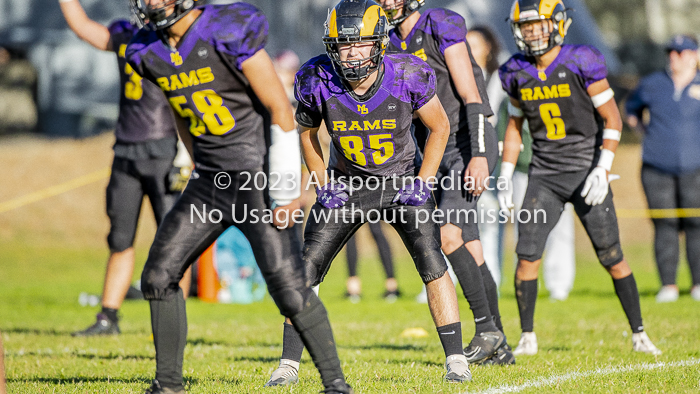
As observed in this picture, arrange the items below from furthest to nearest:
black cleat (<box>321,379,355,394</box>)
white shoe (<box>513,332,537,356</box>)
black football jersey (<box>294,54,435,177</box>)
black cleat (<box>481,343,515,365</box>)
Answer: white shoe (<box>513,332,537,356</box>), black cleat (<box>481,343,515,365</box>), black football jersey (<box>294,54,435,177</box>), black cleat (<box>321,379,355,394</box>)

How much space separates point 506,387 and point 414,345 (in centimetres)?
202

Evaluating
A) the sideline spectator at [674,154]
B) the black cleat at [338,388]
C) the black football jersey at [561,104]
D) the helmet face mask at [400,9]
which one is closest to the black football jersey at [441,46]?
the helmet face mask at [400,9]

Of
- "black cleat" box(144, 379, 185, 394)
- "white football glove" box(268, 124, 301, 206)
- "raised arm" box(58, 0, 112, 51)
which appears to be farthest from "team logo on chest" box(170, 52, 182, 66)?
"raised arm" box(58, 0, 112, 51)

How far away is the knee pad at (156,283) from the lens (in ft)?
13.3

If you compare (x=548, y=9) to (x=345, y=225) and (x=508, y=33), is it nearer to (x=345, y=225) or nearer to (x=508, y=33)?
(x=345, y=225)

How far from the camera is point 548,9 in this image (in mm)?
5723

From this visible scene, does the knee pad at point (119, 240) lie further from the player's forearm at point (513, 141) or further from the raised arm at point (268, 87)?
the raised arm at point (268, 87)

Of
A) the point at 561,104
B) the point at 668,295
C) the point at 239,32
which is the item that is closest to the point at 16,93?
the point at 668,295

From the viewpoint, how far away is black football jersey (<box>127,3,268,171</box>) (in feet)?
12.8

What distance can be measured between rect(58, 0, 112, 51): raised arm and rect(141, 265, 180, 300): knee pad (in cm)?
286

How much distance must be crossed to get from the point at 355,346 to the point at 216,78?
303 centimetres

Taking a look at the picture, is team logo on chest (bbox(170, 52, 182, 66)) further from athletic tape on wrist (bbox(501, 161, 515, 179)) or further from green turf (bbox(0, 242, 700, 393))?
athletic tape on wrist (bbox(501, 161, 515, 179))

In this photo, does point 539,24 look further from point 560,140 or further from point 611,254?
point 611,254

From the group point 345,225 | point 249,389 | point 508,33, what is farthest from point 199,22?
point 508,33
